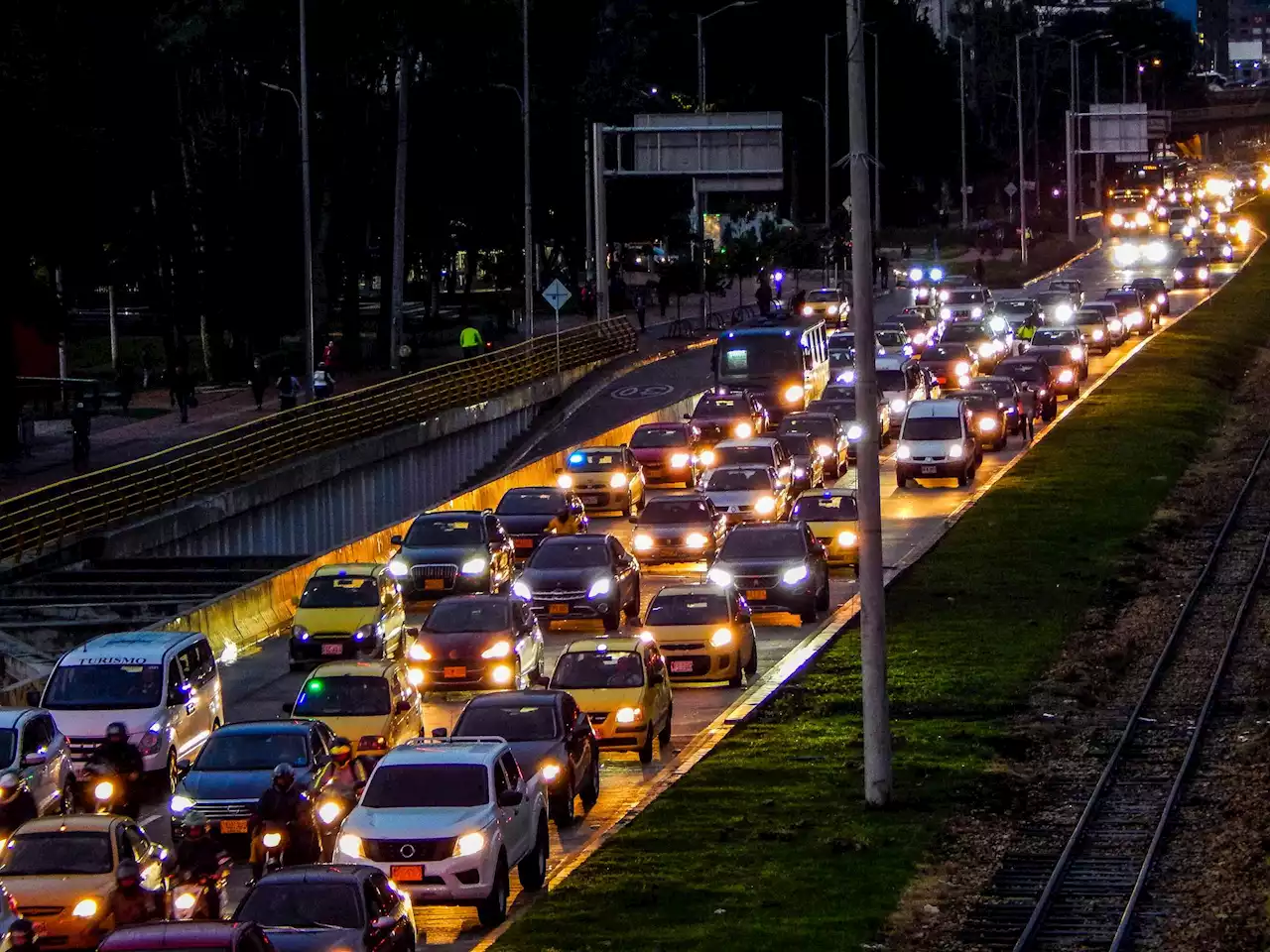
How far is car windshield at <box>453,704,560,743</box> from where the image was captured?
2630cm

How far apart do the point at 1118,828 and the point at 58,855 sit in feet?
38.2

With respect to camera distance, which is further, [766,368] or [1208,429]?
[1208,429]

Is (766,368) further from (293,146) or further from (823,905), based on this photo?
(823,905)

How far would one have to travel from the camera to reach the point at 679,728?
33.2 meters

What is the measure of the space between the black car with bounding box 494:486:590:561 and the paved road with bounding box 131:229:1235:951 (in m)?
2.21

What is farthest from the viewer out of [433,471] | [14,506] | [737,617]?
[433,471]

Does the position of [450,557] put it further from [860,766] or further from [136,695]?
[860,766]

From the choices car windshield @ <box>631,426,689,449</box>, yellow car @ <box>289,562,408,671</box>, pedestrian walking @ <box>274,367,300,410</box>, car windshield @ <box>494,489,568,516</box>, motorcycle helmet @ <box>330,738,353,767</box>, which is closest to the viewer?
motorcycle helmet @ <box>330,738,353,767</box>

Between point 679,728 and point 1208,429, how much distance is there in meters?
45.4

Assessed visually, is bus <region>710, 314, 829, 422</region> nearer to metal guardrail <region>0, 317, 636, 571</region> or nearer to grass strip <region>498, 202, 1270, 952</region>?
metal guardrail <region>0, 317, 636, 571</region>

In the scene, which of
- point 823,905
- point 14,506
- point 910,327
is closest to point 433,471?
point 14,506

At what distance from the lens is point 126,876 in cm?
2075

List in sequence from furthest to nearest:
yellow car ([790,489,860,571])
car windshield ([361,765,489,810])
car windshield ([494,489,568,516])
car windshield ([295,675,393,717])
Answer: car windshield ([494,489,568,516]) < yellow car ([790,489,860,571]) < car windshield ([295,675,393,717]) < car windshield ([361,765,489,810])

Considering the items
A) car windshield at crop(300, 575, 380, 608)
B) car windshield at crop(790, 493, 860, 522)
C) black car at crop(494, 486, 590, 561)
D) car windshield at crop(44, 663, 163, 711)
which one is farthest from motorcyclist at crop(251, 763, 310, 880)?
car windshield at crop(790, 493, 860, 522)
